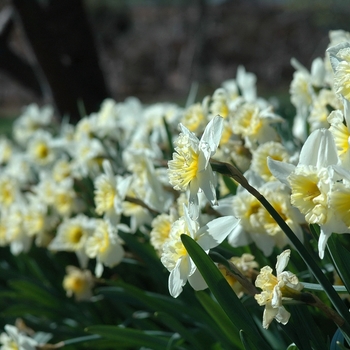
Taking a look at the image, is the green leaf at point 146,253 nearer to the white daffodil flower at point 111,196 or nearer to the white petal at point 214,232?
the white daffodil flower at point 111,196

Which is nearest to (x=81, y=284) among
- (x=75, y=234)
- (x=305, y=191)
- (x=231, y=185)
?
(x=75, y=234)

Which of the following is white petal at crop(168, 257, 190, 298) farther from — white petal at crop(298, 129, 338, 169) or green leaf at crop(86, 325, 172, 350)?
green leaf at crop(86, 325, 172, 350)

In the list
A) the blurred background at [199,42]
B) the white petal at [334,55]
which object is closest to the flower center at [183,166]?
the white petal at [334,55]

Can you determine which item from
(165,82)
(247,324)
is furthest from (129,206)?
(165,82)

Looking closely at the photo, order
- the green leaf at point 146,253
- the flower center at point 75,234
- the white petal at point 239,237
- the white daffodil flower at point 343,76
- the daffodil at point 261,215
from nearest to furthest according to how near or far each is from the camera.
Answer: the white daffodil flower at point 343,76
the daffodil at point 261,215
the white petal at point 239,237
the green leaf at point 146,253
the flower center at point 75,234

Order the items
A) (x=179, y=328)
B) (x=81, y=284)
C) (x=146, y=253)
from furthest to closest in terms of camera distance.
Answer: (x=81, y=284), (x=146, y=253), (x=179, y=328)

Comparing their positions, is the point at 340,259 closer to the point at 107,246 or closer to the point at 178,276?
the point at 178,276

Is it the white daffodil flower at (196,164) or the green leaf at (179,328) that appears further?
the green leaf at (179,328)

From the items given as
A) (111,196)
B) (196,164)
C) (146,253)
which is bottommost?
(146,253)
